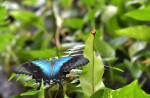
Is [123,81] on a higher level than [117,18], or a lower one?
lower

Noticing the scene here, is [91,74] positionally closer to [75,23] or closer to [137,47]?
[137,47]

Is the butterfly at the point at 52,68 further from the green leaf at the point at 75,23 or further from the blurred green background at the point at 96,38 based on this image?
the green leaf at the point at 75,23

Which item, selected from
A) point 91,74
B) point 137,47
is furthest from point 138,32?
point 91,74

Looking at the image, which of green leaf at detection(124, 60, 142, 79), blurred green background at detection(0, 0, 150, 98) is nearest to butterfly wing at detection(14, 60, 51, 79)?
blurred green background at detection(0, 0, 150, 98)

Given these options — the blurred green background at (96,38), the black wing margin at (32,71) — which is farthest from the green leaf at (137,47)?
the black wing margin at (32,71)

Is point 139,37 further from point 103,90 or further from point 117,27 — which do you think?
point 103,90

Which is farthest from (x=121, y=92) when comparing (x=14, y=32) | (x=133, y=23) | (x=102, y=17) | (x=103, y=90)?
(x=14, y=32)

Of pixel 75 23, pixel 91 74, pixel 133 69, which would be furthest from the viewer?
pixel 75 23
